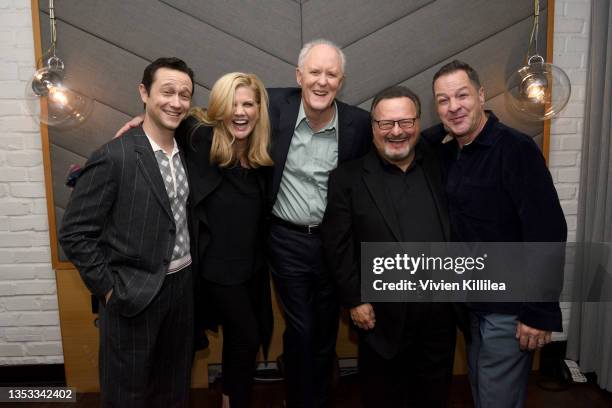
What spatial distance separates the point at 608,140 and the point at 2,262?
343 centimetres

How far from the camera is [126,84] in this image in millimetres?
2629

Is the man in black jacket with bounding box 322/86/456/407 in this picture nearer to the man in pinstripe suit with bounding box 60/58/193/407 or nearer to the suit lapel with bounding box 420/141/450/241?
the suit lapel with bounding box 420/141/450/241

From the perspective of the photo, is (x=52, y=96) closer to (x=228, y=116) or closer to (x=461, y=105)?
(x=228, y=116)

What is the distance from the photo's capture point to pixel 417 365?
6.58 feet

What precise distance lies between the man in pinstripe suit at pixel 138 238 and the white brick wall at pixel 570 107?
2156 mm

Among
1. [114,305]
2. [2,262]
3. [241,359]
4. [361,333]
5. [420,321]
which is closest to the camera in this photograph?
[114,305]

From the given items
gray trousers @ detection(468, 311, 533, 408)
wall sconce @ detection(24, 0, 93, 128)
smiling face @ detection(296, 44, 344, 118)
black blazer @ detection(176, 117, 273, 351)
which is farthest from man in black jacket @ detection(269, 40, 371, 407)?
wall sconce @ detection(24, 0, 93, 128)

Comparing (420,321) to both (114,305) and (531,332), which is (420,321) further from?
(114,305)

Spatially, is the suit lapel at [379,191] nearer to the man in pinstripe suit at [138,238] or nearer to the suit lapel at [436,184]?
the suit lapel at [436,184]

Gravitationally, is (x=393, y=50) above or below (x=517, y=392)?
above

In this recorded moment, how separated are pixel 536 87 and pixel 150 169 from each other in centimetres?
202

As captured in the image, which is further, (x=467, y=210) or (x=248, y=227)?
(x=248, y=227)

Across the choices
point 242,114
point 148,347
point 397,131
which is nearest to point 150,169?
point 242,114

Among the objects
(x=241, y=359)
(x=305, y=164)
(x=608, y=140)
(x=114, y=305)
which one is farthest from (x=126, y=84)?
(x=608, y=140)
